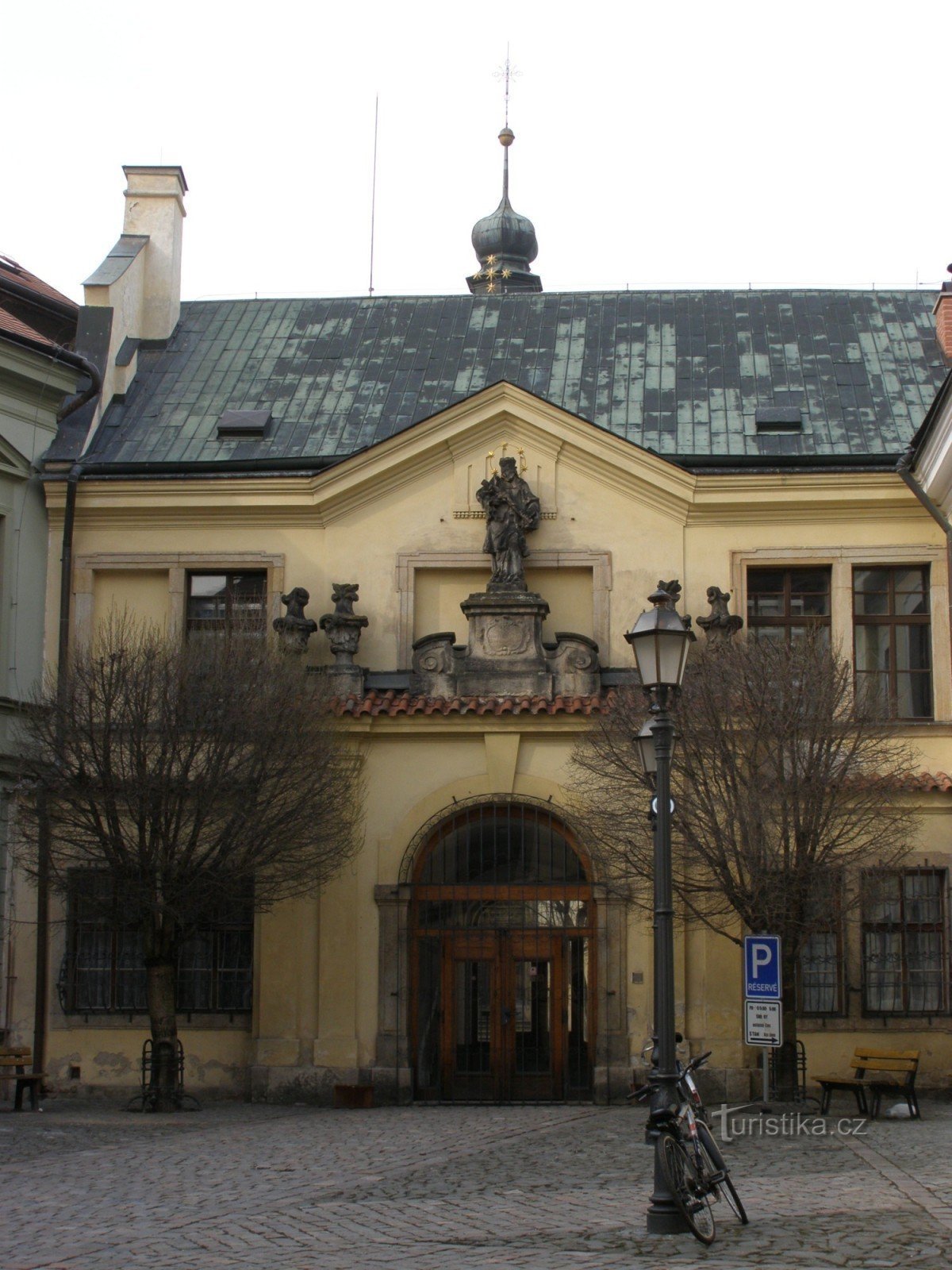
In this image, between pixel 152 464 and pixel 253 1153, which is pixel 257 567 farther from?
pixel 253 1153

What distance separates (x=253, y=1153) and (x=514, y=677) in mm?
8406

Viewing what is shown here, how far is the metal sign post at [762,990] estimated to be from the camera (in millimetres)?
15172

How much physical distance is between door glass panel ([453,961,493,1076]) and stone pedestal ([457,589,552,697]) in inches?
145

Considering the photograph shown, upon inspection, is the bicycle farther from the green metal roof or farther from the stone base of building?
the green metal roof

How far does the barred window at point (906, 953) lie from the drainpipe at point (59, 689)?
→ 1039 centimetres

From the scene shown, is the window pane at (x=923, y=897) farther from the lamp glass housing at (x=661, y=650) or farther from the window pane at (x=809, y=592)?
the lamp glass housing at (x=661, y=650)

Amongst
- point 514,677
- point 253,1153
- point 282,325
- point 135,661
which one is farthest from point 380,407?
point 253,1153

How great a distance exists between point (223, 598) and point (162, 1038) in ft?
21.6

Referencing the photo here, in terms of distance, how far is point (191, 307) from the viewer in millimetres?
28812

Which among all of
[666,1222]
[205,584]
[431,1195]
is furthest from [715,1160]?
[205,584]

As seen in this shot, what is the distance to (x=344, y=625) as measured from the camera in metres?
23.1

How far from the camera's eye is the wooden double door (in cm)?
2209

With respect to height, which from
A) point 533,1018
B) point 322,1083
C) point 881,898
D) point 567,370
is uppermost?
point 567,370

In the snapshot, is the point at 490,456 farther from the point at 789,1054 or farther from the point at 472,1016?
the point at 789,1054
